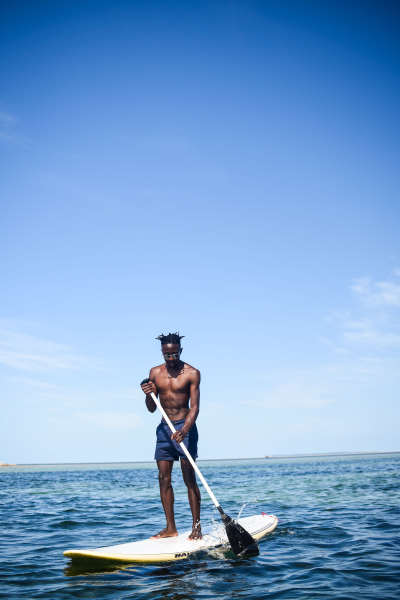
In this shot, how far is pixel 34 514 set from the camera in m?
12.4

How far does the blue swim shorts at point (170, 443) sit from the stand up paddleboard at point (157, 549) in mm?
1219

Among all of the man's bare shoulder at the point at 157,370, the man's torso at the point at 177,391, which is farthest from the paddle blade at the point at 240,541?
the man's bare shoulder at the point at 157,370

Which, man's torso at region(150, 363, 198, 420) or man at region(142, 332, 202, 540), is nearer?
man at region(142, 332, 202, 540)

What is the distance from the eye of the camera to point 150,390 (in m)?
7.20

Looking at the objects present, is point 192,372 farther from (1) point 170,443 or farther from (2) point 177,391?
(1) point 170,443

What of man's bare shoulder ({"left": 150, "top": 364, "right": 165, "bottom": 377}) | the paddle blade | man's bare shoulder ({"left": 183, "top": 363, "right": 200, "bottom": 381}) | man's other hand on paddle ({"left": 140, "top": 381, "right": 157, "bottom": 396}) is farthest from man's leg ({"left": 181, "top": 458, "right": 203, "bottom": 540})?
man's bare shoulder ({"left": 150, "top": 364, "right": 165, "bottom": 377})

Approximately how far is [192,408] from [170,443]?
2.34 feet

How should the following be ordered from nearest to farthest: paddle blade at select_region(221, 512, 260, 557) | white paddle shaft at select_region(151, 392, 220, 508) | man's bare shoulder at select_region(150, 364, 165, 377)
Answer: paddle blade at select_region(221, 512, 260, 557)
white paddle shaft at select_region(151, 392, 220, 508)
man's bare shoulder at select_region(150, 364, 165, 377)

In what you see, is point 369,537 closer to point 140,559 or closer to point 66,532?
point 140,559

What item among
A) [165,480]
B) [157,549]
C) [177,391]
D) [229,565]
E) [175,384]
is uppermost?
[175,384]

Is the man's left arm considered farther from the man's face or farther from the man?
the man's face

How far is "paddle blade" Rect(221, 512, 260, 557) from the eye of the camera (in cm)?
629

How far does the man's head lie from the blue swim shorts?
1.01m

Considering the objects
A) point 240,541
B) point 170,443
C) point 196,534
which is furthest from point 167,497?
point 240,541
